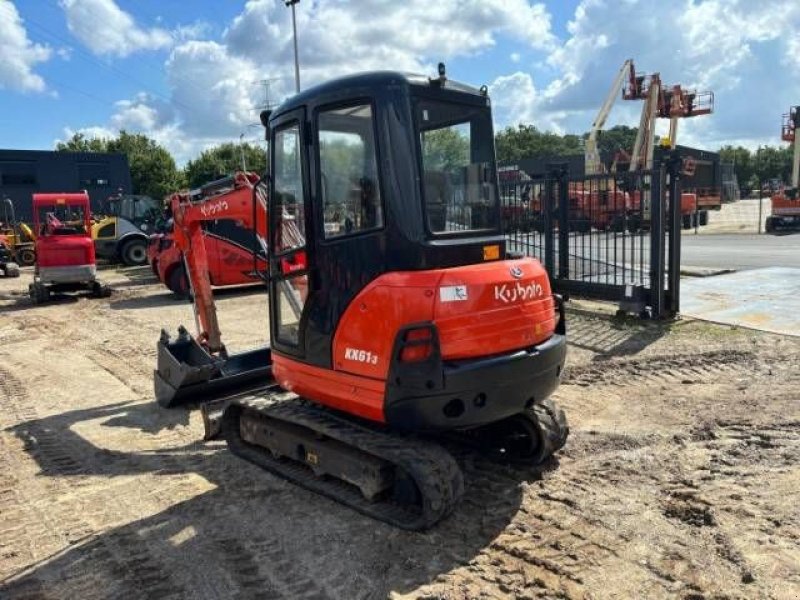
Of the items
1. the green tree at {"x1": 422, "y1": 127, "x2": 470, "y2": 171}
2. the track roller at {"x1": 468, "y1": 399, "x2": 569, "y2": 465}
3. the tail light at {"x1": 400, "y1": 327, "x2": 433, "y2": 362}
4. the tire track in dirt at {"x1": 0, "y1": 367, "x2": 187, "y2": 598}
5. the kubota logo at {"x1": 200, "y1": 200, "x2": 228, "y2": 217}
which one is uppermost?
the green tree at {"x1": 422, "y1": 127, "x2": 470, "y2": 171}

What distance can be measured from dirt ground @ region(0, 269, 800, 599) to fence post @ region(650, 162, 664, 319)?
2206 millimetres

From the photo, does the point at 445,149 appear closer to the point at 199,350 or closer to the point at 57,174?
the point at 199,350

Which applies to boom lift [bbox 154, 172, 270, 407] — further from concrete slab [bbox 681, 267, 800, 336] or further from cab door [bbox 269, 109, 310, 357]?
concrete slab [bbox 681, 267, 800, 336]

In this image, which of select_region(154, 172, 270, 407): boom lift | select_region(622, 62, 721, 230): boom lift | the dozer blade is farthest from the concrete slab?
select_region(622, 62, 721, 230): boom lift

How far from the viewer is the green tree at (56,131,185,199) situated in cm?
5303

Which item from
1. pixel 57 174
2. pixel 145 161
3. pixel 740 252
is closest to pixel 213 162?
pixel 145 161

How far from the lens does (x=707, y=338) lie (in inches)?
319

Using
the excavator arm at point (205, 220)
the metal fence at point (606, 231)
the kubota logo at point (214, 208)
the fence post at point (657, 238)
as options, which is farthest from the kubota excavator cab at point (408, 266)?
the fence post at point (657, 238)

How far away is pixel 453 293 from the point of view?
3643 millimetres

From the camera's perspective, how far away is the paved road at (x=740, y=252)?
48.0ft

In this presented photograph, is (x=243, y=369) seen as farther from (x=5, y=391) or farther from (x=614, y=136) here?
(x=614, y=136)

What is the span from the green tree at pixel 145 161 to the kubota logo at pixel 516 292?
51.4m

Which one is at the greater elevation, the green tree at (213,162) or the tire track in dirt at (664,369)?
the green tree at (213,162)

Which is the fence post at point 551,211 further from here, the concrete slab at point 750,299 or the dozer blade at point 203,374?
the dozer blade at point 203,374
